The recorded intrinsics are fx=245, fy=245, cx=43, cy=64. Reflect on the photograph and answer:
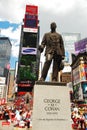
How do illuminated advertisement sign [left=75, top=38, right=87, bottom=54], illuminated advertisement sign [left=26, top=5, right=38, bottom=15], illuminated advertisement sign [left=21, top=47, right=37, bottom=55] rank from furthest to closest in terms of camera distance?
illuminated advertisement sign [left=26, top=5, right=38, bottom=15]
illuminated advertisement sign [left=21, top=47, right=37, bottom=55]
illuminated advertisement sign [left=75, top=38, right=87, bottom=54]

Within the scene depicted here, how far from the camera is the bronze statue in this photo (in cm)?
1058

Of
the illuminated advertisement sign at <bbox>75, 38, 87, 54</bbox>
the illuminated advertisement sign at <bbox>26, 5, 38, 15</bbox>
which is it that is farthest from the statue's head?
the illuminated advertisement sign at <bbox>26, 5, 38, 15</bbox>

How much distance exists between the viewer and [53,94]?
972 cm

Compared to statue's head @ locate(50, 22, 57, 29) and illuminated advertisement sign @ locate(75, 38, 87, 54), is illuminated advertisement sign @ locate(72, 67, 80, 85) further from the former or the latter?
statue's head @ locate(50, 22, 57, 29)

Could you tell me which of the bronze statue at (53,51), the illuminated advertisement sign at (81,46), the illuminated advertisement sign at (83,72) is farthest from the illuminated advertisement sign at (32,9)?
the bronze statue at (53,51)

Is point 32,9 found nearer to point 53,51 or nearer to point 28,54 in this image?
point 28,54

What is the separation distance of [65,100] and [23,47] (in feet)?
376

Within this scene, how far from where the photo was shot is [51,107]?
373 inches

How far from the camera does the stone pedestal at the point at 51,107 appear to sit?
9.23m

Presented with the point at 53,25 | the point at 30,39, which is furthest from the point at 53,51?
the point at 30,39

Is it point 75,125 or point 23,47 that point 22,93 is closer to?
point 23,47

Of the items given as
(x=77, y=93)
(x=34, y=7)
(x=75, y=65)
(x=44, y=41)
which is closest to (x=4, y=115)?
(x=44, y=41)

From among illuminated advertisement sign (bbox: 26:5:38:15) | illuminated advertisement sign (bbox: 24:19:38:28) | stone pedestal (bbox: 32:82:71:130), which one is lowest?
stone pedestal (bbox: 32:82:71:130)

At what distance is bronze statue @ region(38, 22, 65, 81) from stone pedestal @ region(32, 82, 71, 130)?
862 mm
